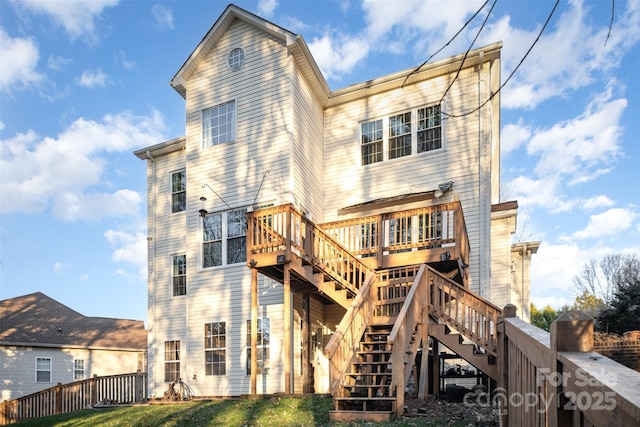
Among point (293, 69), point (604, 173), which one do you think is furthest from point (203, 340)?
point (604, 173)

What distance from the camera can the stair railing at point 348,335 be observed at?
23.1 feet

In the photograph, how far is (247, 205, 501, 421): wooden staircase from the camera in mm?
7016

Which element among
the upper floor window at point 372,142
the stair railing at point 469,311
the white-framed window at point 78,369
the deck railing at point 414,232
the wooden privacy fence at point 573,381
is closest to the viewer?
the wooden privacy fence at point 573,381

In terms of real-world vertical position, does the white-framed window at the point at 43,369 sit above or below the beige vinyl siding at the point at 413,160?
below

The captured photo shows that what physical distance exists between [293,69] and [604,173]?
74.5 ft

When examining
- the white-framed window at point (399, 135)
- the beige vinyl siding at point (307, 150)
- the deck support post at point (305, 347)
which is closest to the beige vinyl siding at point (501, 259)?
the white-framed window at point (399, 135)

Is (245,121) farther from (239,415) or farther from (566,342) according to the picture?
(566,342)

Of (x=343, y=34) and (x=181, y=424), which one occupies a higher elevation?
(x=343, y=34)

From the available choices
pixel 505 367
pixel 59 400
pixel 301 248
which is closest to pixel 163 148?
pixel 301 248

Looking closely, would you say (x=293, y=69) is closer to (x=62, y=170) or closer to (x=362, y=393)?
(x=362, y=393)

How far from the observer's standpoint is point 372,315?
9328mm

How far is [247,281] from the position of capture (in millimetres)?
12805

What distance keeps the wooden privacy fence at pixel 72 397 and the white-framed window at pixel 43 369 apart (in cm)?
634

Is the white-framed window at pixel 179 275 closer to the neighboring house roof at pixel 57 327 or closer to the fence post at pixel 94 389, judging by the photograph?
the fence post at pixel 94 389
